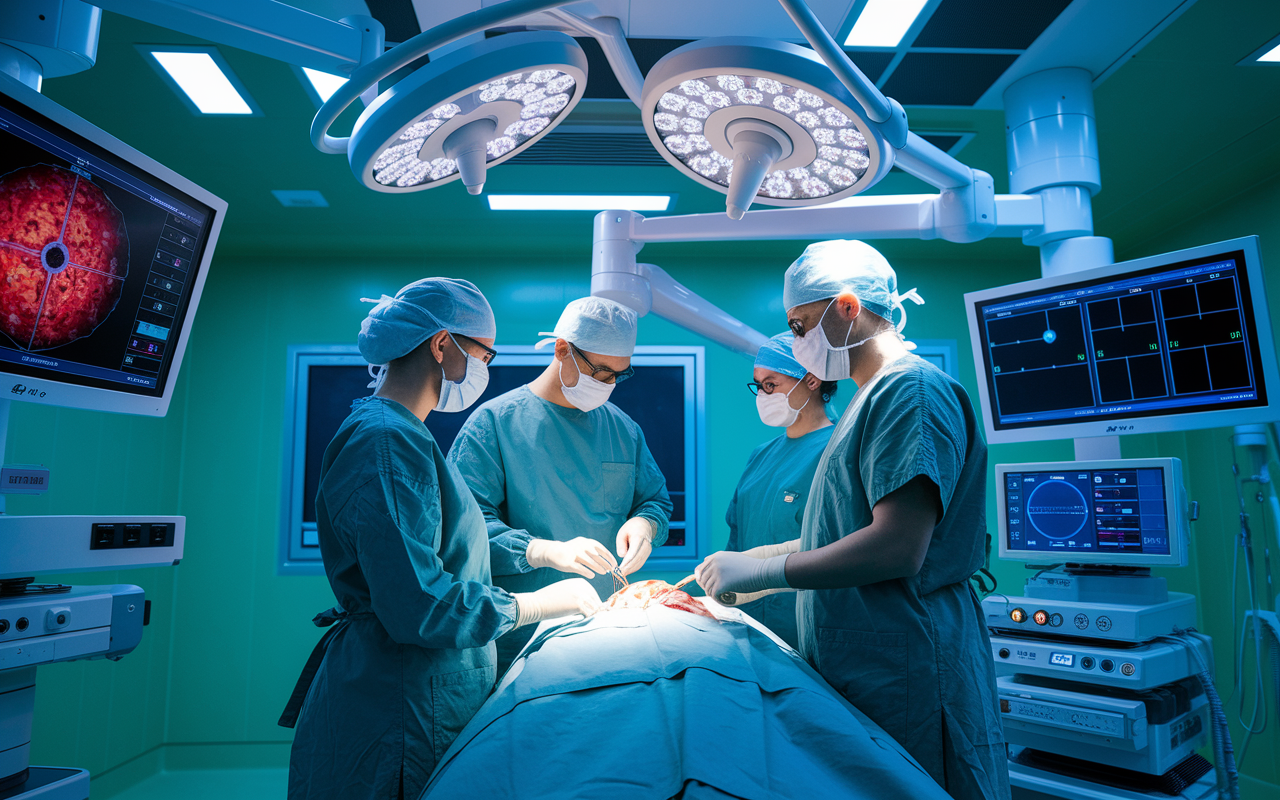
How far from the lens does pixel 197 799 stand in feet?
11.0

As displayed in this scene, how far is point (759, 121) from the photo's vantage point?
1148 millimetres

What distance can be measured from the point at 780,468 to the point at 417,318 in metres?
1.32

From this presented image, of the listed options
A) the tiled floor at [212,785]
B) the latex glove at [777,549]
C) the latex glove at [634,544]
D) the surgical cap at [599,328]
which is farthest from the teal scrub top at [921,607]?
the tiled floor at [212,785]

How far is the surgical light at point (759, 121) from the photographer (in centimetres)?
99

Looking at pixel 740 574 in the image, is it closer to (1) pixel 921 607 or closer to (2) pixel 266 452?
(1) pixel 921 607

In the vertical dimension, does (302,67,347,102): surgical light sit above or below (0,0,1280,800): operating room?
above

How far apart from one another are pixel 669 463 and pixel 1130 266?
7.38 feet

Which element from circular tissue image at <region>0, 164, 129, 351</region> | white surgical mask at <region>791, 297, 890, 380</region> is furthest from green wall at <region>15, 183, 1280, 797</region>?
white surgical mask at <region>791, 297, 890, 380</region>

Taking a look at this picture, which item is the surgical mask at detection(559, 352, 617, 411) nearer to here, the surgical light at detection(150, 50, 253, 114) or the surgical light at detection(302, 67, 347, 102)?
the surgical light at detection(302, 67, 347, 102)

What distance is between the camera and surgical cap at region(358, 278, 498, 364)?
1577 mm

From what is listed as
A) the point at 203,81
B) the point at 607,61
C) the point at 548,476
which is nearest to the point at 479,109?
the point at 607,61

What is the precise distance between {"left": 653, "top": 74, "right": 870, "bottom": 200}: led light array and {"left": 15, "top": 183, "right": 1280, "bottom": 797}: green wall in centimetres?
236

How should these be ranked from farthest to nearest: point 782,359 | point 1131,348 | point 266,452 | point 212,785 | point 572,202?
point 266,452
point 212,785
point 572,202
point 782,359
point 1131,348

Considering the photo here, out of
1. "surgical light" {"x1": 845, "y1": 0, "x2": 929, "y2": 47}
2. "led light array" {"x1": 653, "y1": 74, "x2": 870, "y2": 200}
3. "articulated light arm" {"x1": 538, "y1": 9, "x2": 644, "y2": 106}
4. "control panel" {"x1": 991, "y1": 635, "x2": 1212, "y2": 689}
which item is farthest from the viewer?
"surgical light" {"x1": 845, "y1": 0, "x2": 929, "y2": 47}
